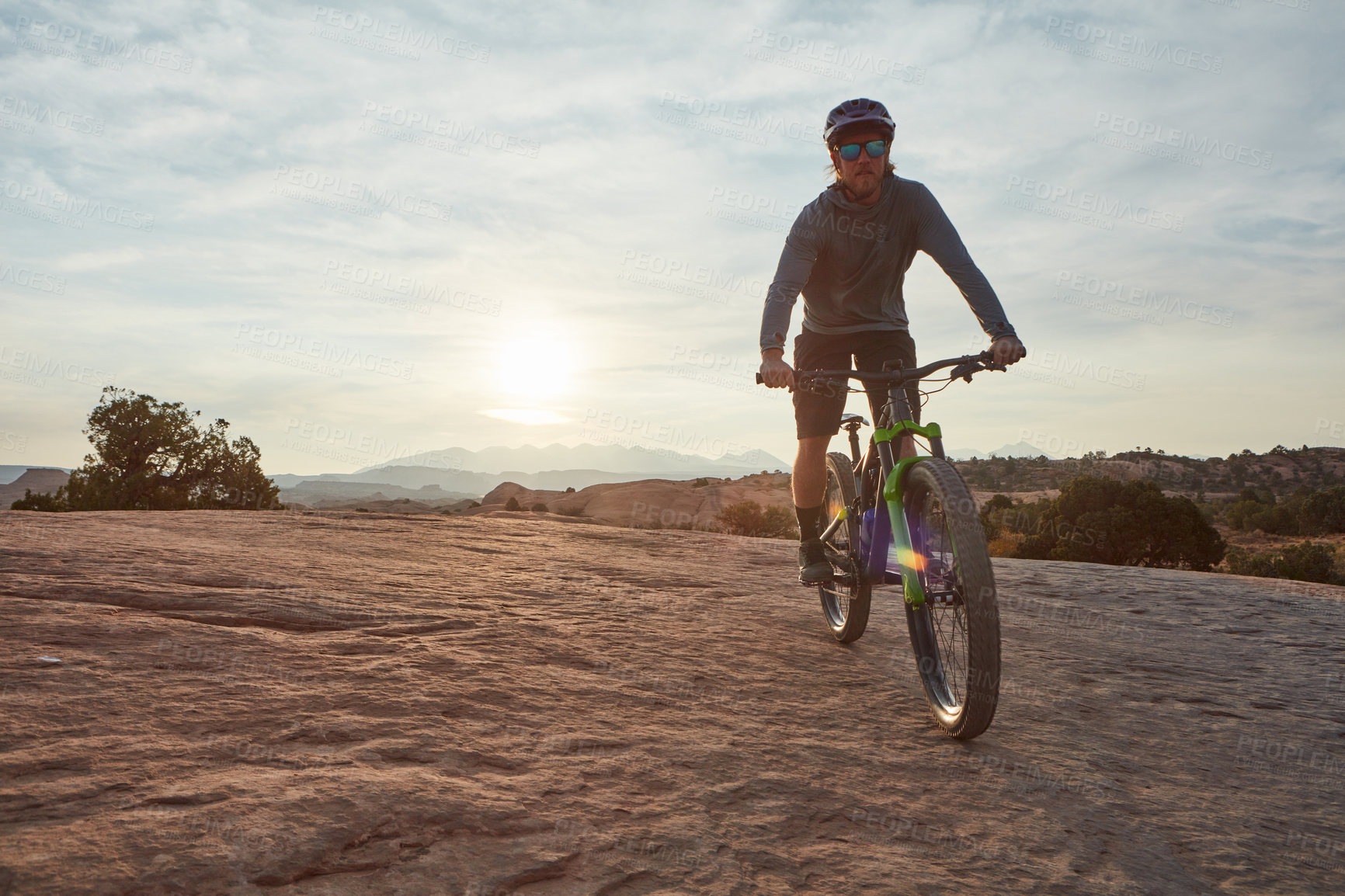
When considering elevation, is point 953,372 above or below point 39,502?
above

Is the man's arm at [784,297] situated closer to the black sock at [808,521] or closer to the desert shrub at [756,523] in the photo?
the black sock at [808,521]

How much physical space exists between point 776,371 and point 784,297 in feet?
1.53

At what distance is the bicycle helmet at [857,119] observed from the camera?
11.9 ft

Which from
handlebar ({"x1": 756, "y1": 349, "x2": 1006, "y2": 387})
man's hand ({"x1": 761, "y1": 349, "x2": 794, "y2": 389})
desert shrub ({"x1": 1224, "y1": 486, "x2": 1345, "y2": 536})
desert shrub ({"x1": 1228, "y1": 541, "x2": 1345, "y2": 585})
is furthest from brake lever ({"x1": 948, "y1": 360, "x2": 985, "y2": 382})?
desert shrub ({"x1": 1224, "y1": 486, "x2": 1345, "y2": 536})

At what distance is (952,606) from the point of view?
9.33 ft

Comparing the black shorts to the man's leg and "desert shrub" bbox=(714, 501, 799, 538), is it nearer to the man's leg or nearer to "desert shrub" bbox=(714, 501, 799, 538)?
the man's leg

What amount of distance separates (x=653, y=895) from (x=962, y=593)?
1596mm

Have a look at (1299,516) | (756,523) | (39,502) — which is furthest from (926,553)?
(1299,516)

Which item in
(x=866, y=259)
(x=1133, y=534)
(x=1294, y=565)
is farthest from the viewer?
(x=1133, y=534)

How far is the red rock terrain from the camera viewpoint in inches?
62.9

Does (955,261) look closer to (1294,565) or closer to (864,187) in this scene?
(864,187)

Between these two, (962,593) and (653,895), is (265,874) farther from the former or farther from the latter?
(962,593)

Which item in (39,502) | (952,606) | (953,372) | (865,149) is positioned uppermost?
(865,149)

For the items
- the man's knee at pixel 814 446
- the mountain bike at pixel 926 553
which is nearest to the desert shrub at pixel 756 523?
the man's knee at pixel 814 446
